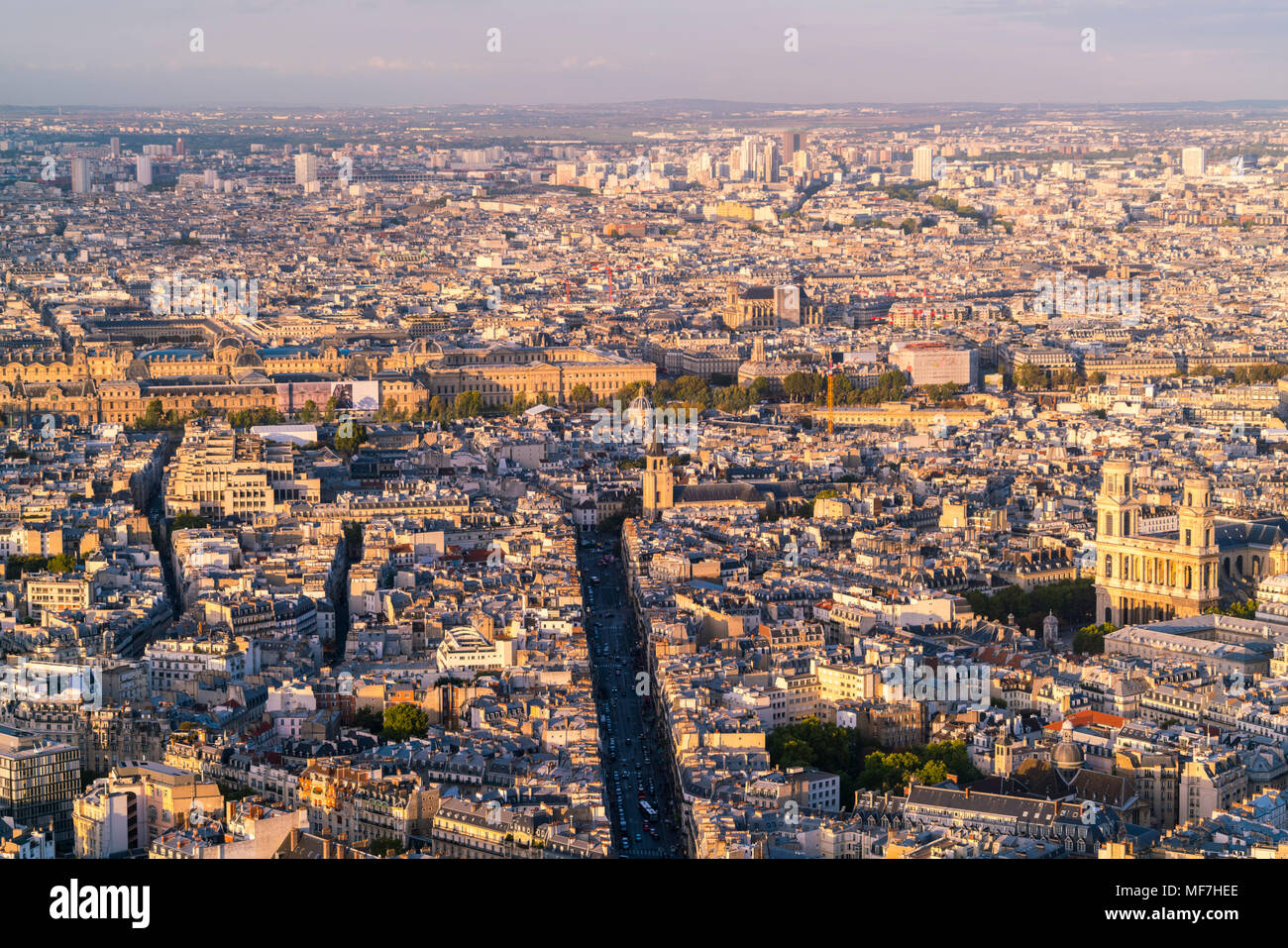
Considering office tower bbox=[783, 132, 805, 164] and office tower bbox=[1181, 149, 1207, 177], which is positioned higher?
office tower bbox=[783, 132, 805, 164]

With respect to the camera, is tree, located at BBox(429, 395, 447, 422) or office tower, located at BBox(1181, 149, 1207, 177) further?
office tower, located at BBox(1181, 149, 1207, 177)

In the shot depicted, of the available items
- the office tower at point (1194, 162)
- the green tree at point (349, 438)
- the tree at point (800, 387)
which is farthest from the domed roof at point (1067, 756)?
the office tower at point (1194, 162)

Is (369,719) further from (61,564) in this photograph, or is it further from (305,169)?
(305,169)

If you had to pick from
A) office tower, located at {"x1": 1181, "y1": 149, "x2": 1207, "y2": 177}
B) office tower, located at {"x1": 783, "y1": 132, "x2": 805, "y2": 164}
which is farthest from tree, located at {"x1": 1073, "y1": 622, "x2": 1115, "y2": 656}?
office tower, located at {"x1": 783, "y1": 132, "x2": 805, "y2": 164}

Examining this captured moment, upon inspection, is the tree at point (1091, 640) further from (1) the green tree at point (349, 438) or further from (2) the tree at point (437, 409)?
(2) the tree at point (437, 409)

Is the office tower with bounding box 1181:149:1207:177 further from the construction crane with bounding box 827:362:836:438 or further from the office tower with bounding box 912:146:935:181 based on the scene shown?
the construction crane with bounding box 827:362:836:438

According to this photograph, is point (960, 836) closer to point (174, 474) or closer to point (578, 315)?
point (174, 474)

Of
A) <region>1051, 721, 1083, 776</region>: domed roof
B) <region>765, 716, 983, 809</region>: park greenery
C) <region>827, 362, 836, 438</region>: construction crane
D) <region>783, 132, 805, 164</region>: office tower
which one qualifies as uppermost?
<region>783, 132, 805, 164</region>: office tower
